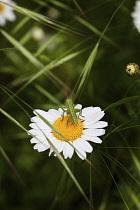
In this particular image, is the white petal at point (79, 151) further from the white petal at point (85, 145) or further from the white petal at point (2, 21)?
the white petal at point (2, 21)

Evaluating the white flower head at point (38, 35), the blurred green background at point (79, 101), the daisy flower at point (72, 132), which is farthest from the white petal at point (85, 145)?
the white flower head at point (38, 35)

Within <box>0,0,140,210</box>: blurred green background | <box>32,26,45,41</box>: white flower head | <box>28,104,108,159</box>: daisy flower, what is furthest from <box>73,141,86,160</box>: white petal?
<box>32,26,45,41</box>: white flower head

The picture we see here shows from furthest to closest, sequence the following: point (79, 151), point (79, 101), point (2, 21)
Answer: point (2, 21), point (79, 101), point (79, 151)

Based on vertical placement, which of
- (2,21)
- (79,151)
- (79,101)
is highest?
(2,21)

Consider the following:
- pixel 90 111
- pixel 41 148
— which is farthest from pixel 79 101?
pixel 41 148

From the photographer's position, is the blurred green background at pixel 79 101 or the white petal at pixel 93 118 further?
the blurred green background at pixel 79 101

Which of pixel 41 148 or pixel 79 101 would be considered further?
pixel 79 101

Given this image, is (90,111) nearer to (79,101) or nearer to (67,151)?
(67,151)
